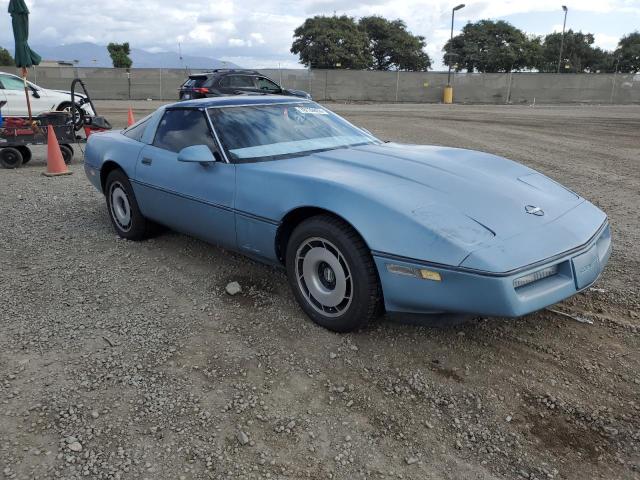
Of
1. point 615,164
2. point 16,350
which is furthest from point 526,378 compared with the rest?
point 615,164

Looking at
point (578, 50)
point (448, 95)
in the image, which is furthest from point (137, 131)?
point (578, 50)

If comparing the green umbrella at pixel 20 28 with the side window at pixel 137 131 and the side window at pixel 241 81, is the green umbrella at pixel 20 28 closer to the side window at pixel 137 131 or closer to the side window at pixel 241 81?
the side window at pixel 137 131

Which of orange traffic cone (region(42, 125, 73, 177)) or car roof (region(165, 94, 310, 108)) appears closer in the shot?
car roof (region(165, 94, 310, 108))

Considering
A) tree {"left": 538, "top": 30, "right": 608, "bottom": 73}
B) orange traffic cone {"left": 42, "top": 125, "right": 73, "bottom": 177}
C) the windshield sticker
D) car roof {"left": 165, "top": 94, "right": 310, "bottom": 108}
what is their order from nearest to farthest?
car roof {"left": 165, "top": 94, "right": 310, "bottom": 108} → the windshield sticker → orange traffic cone {"left": 42, "top": 125, "right": 73, "bottom": 177} → tree {"left": 538, "top": 30, "right": 608, "bottom": 73}

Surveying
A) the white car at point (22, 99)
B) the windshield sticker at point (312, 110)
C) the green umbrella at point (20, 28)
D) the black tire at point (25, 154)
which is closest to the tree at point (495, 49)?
the white car at point (22, 99)

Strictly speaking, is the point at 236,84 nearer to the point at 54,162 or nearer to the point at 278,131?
the point at 54,162

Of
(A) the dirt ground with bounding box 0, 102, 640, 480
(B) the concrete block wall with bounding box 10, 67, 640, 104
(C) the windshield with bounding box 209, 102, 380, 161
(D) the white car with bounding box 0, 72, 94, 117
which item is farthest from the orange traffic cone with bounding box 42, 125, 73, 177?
(B) the concrete block wall with bounding box 10, 67, 640, 104

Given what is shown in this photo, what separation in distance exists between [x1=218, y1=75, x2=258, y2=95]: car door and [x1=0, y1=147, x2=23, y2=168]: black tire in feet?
27.1

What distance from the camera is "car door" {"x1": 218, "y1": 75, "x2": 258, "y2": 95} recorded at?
1645cm

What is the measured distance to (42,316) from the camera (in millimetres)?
3471

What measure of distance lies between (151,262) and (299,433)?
2565mm

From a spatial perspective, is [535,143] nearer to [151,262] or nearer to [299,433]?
[151,262]

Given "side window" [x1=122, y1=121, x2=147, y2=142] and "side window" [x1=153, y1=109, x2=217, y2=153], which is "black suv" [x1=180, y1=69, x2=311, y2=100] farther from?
"side window" [x1=153, y1=109, x2=217, y2=153]

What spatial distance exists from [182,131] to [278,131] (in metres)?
0.81
